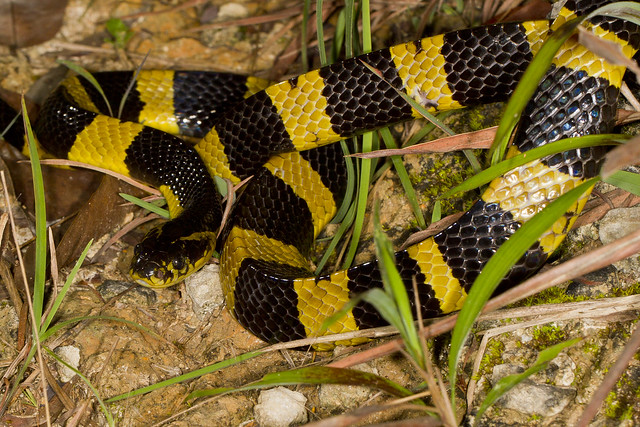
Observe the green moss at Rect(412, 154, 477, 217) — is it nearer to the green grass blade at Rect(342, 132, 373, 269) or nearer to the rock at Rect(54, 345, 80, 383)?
the green grass blade at Rect(342, 132, 373, 269)

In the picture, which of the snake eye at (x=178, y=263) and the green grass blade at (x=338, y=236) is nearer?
the snake eye at (x=178, y=263)

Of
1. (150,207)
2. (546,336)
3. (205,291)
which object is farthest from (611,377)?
(150,207)

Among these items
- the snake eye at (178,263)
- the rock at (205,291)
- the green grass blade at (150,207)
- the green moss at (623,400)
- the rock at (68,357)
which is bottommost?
the rock at (68,357)

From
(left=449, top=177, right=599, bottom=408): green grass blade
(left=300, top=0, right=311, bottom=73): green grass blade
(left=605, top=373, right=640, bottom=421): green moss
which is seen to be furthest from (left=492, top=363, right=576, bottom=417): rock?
(left=300, top=0, right=311, bottom=73): green grass blade

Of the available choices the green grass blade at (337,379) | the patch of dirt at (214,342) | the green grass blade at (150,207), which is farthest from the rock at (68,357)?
the green grass blade at (337,379)

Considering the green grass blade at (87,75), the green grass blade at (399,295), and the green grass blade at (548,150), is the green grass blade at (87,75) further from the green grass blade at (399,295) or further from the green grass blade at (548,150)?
the green grass blade at (399,295)

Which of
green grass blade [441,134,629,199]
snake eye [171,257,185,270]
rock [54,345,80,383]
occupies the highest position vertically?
green grass blade [441,134,629,199]
